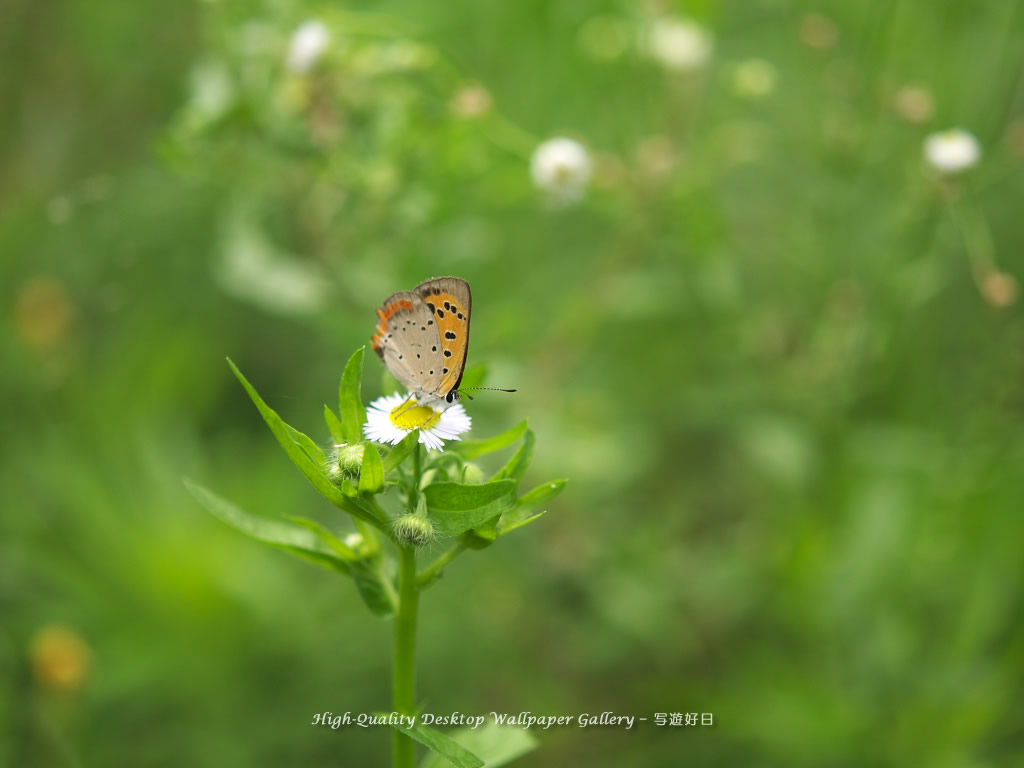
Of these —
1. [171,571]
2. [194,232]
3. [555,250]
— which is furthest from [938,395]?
[194,232]

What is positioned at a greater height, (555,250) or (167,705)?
(555,250)

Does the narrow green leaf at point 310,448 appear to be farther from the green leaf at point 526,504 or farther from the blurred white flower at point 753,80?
the blurred white flower at point 753,80

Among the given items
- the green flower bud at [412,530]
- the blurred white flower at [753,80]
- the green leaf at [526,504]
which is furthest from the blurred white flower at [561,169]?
the green flower bud at [412,530]

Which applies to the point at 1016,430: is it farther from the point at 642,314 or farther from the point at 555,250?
the point at 555,250

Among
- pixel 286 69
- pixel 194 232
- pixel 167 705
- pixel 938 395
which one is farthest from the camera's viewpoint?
pixel 194 232

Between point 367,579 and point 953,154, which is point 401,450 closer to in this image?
point 367,579

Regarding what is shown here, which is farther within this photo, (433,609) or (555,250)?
(555,250)

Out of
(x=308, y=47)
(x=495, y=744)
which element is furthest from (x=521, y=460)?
(x=308, y=47)
